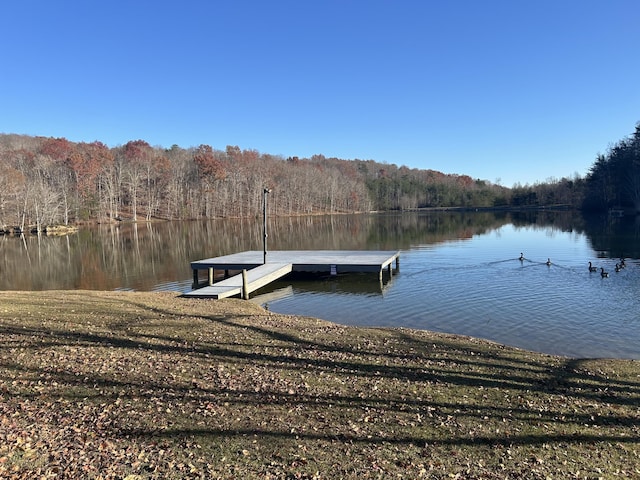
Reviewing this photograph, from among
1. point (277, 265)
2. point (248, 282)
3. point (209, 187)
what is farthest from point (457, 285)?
point (209, 187)

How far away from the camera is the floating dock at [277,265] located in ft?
67.7

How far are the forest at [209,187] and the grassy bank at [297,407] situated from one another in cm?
6388

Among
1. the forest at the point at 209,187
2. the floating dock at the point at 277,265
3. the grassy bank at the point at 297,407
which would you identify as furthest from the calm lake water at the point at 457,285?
the forest at the point at 209,187

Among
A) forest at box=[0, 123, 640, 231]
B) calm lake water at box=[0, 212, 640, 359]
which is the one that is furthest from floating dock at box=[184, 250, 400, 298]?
forest at box=[0, 123, 640, 231]

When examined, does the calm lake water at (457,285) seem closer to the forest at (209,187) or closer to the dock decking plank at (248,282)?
the dock decking plank at (248,282)

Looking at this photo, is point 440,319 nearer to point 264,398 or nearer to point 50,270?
point 264,398

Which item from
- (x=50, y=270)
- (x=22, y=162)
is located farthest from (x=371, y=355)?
(x=22, y=162)

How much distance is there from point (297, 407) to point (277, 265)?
18274 mm

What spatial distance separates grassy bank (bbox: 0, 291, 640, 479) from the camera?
5.12 m

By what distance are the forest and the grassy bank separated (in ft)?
210

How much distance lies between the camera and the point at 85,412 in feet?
20.5

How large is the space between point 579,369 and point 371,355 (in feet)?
13.6

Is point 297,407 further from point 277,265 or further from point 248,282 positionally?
point 277,265

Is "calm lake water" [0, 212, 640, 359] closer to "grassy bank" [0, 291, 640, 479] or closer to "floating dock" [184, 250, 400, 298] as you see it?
"floating dock" [184, 250, 400, 298]
